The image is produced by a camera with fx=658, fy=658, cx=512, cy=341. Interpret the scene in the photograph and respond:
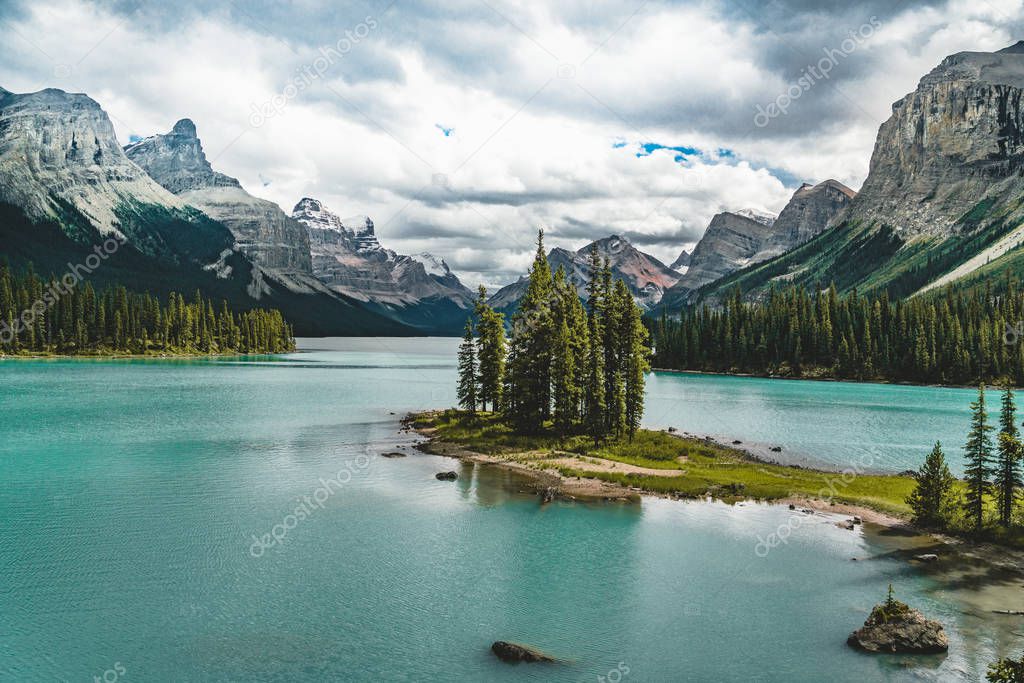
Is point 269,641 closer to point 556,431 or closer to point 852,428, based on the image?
point 556,431

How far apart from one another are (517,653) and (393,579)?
997 centimetres

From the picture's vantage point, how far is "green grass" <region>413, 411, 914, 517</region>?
167 feet

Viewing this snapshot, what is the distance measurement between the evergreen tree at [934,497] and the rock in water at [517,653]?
30.5 meters

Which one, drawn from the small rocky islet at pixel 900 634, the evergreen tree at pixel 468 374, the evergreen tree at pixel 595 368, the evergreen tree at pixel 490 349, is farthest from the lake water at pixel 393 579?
the evergreen tree at pixel 468 374

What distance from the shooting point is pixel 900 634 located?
2686 centimetres

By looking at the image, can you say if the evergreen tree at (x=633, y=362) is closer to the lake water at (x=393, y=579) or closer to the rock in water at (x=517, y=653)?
the lake water at (x=393, y=579)

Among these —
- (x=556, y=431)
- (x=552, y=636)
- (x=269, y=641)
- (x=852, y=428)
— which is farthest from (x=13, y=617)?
(x=852, y=428)

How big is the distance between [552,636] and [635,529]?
51.9 feet

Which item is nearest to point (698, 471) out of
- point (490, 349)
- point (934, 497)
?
point (934, 497)

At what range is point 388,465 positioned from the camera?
6034 cm

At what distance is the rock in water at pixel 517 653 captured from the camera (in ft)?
83.7

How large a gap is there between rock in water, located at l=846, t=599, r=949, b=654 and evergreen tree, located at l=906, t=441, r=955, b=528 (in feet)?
58.3

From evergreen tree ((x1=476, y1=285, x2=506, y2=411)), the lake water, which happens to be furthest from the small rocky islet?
evergreen tree ((x1=476, y1=285, x2=506, y2=411))

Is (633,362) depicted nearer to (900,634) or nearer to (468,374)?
(468,374)
